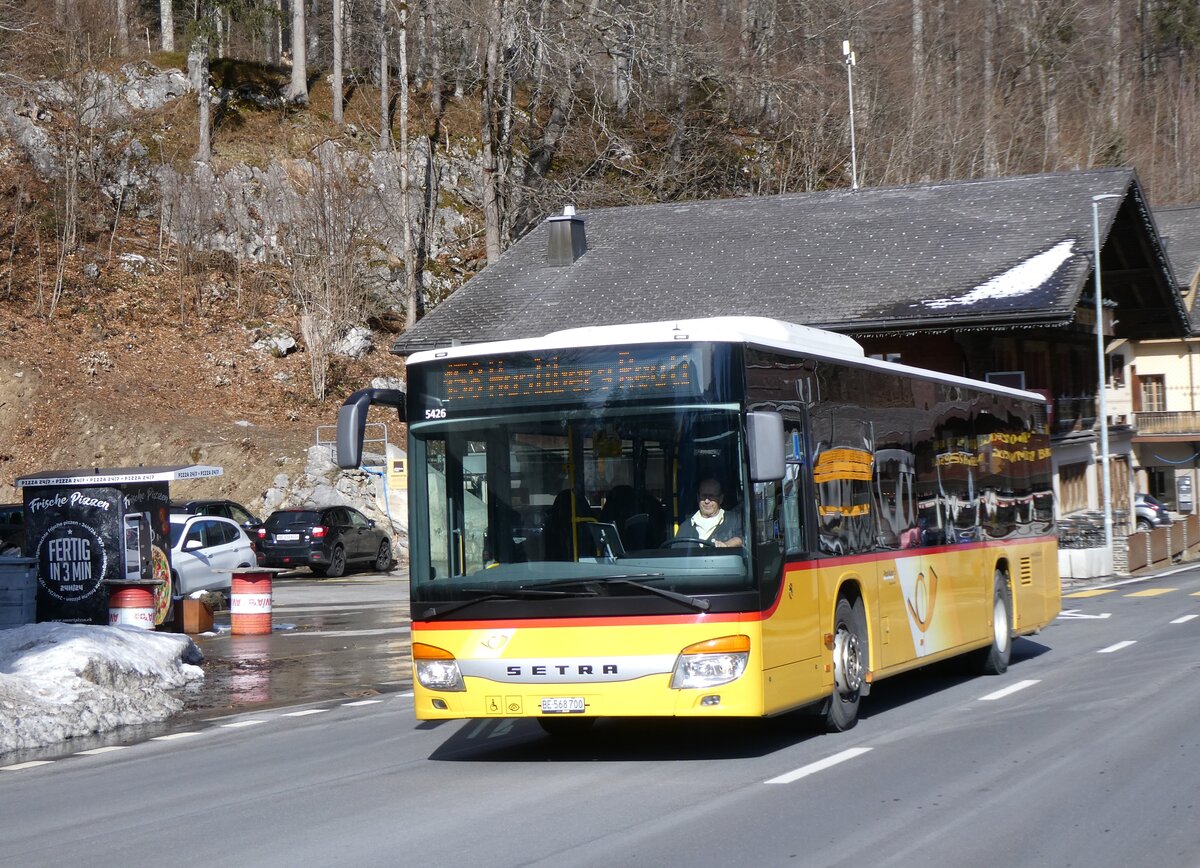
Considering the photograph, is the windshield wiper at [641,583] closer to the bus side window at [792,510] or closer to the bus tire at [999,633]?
the bus side window at [792,510]

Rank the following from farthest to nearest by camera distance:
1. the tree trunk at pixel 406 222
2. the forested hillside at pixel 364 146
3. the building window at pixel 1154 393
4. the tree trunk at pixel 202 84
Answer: the building window at pixel 1154 393 < the tree trunk at pixel 202 84 < the tree trunk at pixel 406 222 < the forested hillside at pixel 364 146

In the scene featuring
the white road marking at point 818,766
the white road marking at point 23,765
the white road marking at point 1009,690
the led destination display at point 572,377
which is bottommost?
the white road marking at point 1009,690

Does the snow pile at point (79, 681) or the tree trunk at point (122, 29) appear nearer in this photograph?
the snow pile at point (79, 681)

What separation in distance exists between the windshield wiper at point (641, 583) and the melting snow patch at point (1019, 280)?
26.1 m

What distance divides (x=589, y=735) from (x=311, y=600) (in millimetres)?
18279

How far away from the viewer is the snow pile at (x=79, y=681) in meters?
13.1

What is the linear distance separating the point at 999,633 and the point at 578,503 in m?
7.06

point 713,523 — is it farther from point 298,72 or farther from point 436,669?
point 298,72

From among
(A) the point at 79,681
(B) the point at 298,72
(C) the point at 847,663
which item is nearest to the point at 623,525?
(C) the point at 847,663

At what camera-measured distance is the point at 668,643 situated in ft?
31.9

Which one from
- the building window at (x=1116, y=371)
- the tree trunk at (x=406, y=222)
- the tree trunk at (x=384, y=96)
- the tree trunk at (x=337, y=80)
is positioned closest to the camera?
the tree trunk at (x=406, y=222)

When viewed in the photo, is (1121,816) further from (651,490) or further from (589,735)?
(589,735)

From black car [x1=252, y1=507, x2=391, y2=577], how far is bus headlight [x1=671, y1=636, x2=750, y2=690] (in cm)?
2632

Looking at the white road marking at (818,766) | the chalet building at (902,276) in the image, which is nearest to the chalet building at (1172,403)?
the chalet building at (902,276)
